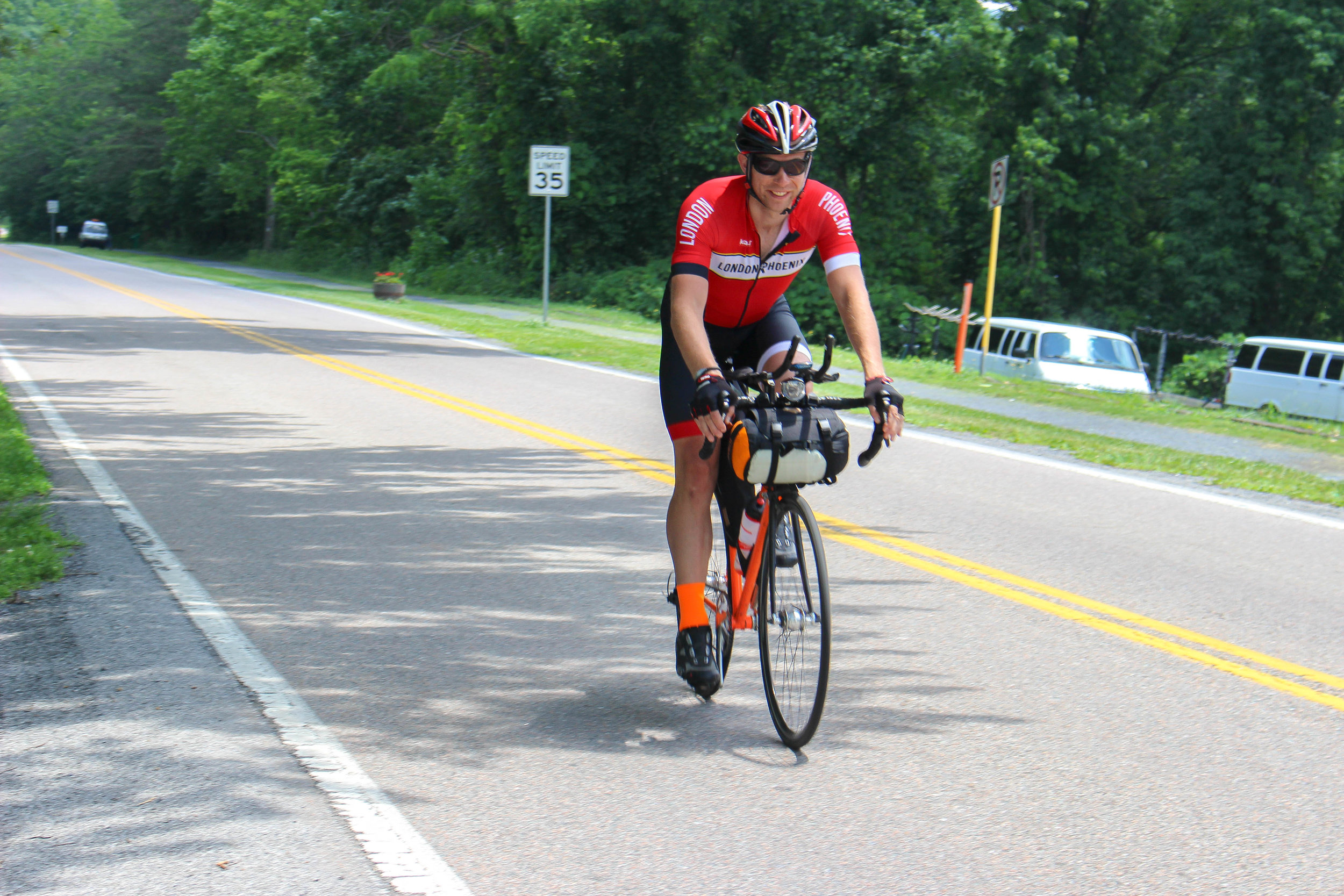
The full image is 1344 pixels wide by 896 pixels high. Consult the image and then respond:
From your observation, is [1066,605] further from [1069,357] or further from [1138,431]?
[1069,357]

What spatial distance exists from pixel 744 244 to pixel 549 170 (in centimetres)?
2026

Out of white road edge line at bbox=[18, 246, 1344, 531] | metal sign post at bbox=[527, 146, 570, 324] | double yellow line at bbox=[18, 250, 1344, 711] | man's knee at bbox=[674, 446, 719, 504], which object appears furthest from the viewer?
metal sign post at bbox=[527, 146, 570, 324]

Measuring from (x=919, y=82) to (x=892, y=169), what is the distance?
348 cm

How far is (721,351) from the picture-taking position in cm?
479

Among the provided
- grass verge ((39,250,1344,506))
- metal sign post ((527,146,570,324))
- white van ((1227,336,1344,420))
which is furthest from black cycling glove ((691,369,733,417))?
white van ((1227,336,1344,420))

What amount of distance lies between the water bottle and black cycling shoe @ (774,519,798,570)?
0.08m

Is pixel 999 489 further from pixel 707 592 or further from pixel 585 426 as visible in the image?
pixel 707 592

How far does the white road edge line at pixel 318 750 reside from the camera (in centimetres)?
341

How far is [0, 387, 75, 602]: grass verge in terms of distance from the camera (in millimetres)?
6156

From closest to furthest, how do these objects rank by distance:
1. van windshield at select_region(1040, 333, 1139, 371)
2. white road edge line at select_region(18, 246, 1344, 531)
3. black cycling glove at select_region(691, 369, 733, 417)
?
black cycling glove at select_region(691, 369, 733, 417), white road edge line at select_region(18, 246, 1344, 531), van windshield at select_region(1040, 333, 1139, 371)

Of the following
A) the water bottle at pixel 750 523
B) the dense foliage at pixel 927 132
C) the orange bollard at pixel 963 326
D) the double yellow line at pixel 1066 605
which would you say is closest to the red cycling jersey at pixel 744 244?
the water bottle at pixel 750 523

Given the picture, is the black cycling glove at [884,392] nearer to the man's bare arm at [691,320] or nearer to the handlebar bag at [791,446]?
the handlebar bag at [791,446]

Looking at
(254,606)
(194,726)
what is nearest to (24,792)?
(194,726)

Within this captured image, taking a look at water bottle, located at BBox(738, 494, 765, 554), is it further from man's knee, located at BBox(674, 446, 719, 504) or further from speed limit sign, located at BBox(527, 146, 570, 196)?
speed limit sign, located at BBox(527, 146, 570, 196)
